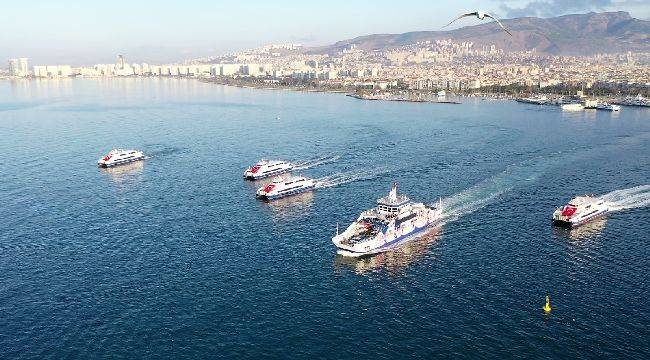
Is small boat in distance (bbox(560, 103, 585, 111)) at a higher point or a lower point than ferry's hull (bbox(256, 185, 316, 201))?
higher

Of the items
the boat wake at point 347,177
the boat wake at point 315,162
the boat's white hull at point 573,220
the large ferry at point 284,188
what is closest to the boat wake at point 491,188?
the boat's white hull at point 573,220

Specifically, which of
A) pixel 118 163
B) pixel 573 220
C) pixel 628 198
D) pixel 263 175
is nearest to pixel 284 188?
pixel 263 175

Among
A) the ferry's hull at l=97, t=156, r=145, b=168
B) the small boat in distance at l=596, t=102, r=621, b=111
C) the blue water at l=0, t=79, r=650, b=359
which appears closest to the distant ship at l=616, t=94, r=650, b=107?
the small boat in distance at l=596, t=102, r=621, b=111

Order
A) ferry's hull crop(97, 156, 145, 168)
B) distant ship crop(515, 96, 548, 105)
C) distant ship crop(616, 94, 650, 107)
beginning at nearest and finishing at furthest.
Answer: ferry's hull crop(97, 156, 145, 168), distant ship crop(616, 94, 650, 107), distant ship crop(515, 96, 548, 105)

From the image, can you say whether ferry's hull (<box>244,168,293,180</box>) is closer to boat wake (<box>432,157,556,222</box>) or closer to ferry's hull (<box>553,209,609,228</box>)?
boat wake (<box>432,157,556,222</box>)

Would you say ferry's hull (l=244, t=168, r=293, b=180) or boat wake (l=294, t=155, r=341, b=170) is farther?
boat wake (l=294, t=155, r=341, b=170)

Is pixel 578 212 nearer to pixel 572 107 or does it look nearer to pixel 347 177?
pixel 347 177
